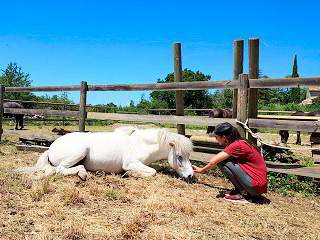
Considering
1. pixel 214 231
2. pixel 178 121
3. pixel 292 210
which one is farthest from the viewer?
pixel 178 121

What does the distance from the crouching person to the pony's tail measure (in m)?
2.46

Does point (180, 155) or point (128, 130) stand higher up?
point (128, 130)

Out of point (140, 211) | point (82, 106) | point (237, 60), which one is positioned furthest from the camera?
point (82, 106)

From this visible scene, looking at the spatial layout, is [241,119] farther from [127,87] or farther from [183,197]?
[127,87]

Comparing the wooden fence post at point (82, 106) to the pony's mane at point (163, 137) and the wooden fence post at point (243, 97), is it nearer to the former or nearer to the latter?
the pony's mane at point (163, 137)

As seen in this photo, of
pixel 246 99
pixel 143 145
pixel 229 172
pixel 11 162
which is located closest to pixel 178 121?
pixel 143 145

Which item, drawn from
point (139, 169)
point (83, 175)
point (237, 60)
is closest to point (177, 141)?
point (139, 169)

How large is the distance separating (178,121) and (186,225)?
2.84 metres

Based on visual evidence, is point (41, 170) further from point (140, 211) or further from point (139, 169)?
point (140, 211)

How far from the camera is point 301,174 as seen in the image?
4.48 meters

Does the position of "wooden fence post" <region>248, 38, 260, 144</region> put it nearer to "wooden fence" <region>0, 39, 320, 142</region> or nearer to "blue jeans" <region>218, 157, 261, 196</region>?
"wooden fence" <region>0, 39, 320, 142</region>

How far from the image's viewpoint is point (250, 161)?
3834 millimetres

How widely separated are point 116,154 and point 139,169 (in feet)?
1.44

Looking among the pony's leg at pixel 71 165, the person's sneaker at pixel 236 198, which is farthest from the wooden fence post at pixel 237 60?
the pony's leg at pixel 71 165
